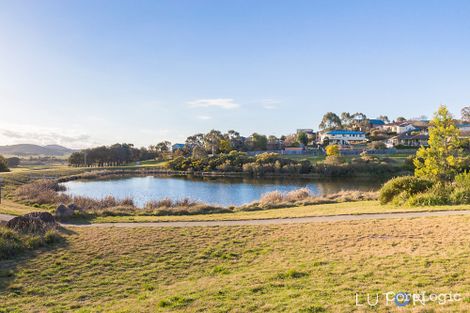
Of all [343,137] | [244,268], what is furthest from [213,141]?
[244,268]

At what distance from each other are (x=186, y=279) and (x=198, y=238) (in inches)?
160

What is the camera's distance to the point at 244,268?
1049 cm

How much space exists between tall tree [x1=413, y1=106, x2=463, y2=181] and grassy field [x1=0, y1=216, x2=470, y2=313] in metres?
12.1

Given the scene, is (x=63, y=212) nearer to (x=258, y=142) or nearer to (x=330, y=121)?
(x=258, y=142)

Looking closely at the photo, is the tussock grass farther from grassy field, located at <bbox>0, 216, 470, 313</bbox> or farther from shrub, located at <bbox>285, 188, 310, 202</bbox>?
grassy field, located at <bbox>0, 216, 470, 313</bbox>

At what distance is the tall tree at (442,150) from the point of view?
24312 mm

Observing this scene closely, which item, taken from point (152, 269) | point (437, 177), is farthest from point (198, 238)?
point (437, 177)

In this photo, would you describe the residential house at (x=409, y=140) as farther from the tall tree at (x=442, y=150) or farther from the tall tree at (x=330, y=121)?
the tall tree at (x=442, y=150)

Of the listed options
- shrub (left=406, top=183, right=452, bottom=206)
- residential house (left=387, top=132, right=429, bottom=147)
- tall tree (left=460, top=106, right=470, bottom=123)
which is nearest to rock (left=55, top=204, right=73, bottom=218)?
shrub (left=406, top=183, right=452, bottom=206)

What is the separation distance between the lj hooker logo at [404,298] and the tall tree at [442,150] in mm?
19989

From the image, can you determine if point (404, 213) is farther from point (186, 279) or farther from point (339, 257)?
point (186, 279)

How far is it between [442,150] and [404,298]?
20.9 m

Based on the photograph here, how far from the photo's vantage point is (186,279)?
32.6ft

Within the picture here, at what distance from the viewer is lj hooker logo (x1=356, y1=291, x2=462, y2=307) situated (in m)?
6.36
